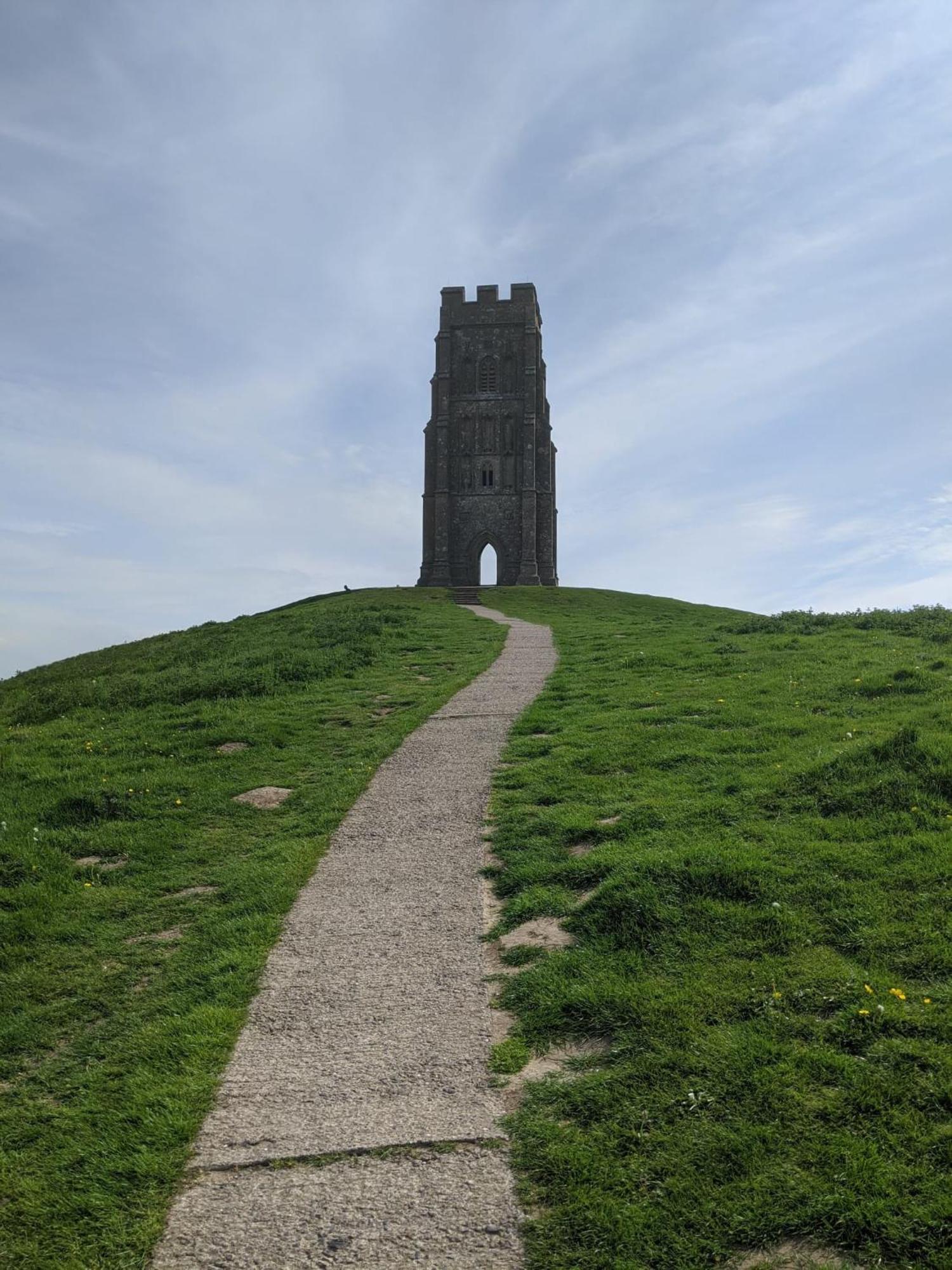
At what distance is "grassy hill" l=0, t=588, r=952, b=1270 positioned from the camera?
4668 millimetres

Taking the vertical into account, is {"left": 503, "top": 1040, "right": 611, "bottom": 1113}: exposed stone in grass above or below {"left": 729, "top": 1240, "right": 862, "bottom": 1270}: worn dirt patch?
above

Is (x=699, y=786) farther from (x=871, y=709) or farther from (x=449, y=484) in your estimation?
(x=449, y=484)

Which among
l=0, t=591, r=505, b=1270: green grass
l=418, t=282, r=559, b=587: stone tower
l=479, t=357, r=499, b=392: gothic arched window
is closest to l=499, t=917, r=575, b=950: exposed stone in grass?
l=0, t=591, r=505, b=1270: green grass

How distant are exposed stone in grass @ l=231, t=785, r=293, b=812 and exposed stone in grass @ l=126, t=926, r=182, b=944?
132 inches

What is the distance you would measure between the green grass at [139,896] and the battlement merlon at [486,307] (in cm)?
5433

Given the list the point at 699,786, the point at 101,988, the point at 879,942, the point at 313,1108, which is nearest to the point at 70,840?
the point at 101,988

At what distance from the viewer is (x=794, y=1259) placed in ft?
13.9

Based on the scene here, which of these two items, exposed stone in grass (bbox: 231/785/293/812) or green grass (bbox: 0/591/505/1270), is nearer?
green grass (bbox: 0/591/505/1270)

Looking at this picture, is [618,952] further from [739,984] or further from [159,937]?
[159,937]

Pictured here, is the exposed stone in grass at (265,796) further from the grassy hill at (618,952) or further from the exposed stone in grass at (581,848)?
the exposed stone in grass at (581,848)

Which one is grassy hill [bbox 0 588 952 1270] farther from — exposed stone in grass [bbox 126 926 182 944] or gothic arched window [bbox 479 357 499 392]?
gothic arched window [bbox 479 357 499 392]

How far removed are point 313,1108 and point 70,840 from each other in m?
6.40

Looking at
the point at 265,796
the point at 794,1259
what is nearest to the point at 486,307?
the point at 265,796

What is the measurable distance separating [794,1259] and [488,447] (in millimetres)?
66751
